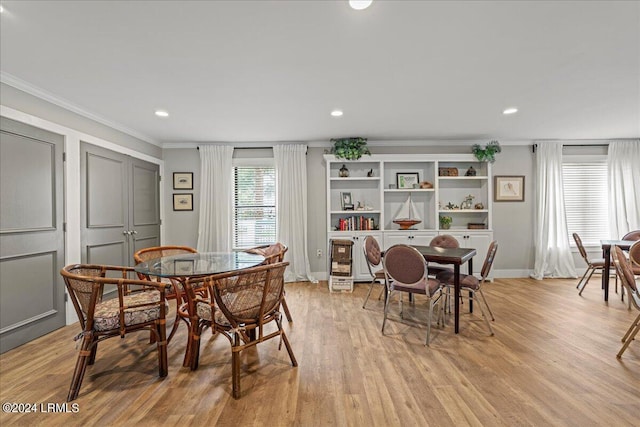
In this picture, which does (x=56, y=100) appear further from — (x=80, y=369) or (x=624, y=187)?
(x=624, y=187)

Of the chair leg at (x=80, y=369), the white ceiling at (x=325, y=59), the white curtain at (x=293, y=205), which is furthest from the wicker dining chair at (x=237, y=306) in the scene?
the white curtain at (x=293, y=205)

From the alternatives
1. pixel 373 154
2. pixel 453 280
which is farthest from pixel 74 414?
pixel 373 154

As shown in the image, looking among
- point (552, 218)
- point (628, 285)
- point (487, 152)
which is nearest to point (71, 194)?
point (628, 285)

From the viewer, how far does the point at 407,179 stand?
541 cm

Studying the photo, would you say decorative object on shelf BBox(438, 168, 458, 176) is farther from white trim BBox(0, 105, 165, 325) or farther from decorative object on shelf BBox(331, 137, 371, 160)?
white trim BBox(0, 105, 165, 325)

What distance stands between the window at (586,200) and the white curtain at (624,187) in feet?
0.53

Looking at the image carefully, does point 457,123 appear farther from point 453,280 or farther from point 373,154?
point 453,280

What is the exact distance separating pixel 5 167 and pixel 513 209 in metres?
7.09

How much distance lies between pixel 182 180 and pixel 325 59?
3.93m

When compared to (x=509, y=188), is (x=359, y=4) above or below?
above

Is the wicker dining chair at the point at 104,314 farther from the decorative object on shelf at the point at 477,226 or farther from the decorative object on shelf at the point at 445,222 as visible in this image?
the decorative object on shelf at the point at 477,226

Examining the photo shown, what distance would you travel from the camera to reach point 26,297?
2826 mm

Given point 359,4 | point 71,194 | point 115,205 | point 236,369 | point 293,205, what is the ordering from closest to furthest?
point 359,4 < point 236,369 < point 71,194 < point 115,205 < point 293,205

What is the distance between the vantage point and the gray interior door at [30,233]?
265cm
